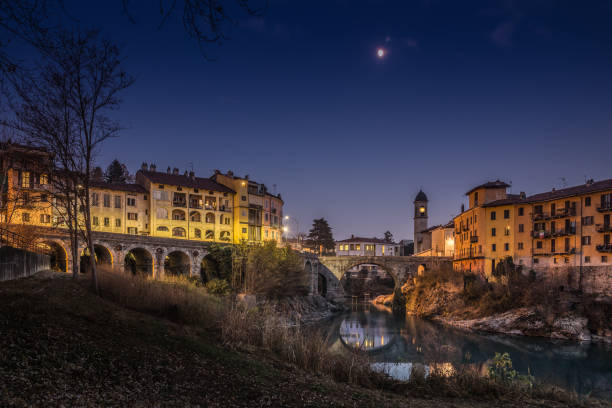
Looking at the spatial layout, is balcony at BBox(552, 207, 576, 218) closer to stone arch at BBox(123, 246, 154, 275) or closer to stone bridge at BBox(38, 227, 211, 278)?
stone bridge at BBox(38, 227, 211, 278)

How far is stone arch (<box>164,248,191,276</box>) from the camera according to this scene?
42431 millimetres

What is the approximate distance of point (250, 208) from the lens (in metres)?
66.6

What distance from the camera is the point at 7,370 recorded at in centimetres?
563

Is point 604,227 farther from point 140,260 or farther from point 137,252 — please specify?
point 137,252

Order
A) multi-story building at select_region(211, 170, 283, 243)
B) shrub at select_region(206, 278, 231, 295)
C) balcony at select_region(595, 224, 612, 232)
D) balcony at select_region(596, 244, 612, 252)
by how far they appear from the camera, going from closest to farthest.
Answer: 1. shrub at select_region(206, 278, 231, 295)
2. balcony at select_region(596, 244, 612, 252)
3. balcony at select_region(595, 224, 612, 232)
4. multi-story building at select_region(211, 170, 283, 243)

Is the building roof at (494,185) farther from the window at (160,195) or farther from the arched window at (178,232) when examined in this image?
the window at (160,195)

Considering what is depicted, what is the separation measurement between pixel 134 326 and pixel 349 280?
95.1m

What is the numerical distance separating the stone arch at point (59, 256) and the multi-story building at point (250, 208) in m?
31.1

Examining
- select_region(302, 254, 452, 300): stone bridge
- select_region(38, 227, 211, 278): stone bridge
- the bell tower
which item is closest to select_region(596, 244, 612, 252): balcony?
select_region(302, 254, 452, 300): stone bridge

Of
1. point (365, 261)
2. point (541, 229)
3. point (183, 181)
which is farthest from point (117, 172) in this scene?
point (541, 229)

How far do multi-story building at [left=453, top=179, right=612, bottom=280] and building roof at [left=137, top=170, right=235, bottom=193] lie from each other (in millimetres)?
40494

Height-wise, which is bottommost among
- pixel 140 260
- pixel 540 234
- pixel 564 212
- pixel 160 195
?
pixel 140 260

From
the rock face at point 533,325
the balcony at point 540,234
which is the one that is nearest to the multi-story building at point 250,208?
the rock face at point 533,325

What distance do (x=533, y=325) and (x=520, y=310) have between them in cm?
246
